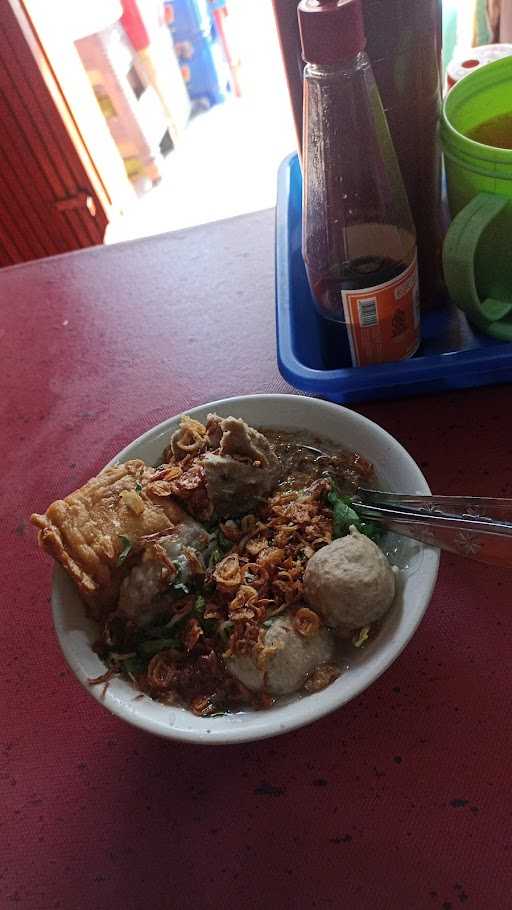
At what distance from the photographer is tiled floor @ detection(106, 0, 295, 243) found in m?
1.92

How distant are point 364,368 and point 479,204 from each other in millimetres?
172

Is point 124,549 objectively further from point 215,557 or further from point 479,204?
point 479,204

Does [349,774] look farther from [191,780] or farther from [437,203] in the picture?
[437,203]

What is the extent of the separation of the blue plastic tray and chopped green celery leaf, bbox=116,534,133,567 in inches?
9.4

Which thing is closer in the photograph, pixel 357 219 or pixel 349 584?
pixel 349 584

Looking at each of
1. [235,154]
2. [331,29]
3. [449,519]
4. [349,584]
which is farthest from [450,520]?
[235,154]

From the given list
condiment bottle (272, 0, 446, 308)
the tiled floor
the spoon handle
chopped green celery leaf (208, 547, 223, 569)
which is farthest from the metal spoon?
the tiled floor

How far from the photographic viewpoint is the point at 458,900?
0.44 meters

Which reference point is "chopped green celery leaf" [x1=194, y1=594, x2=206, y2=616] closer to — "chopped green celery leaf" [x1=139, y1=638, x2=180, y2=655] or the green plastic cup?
"chopped green celery leaf" [x1=139, y1=638, x2=180, y2=655]

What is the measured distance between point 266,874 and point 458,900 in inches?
5.0

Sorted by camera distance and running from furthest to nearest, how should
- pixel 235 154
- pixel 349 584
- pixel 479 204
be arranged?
1. pixel 235 154
2. pixel 479 204
3. pixel 349 584

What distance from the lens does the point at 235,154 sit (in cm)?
214

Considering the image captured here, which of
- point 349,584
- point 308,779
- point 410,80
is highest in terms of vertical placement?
point 410,80

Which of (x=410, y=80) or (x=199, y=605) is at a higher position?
(x=410, y=80)
